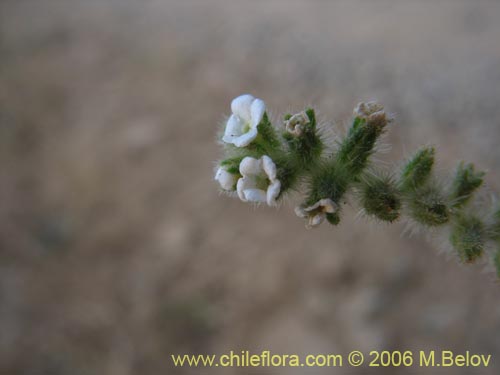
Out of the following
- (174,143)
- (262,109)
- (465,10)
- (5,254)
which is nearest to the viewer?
(262,109)

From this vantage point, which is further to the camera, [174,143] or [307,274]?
[174,143]

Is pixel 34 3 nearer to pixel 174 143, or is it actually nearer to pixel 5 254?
pixel 174 143

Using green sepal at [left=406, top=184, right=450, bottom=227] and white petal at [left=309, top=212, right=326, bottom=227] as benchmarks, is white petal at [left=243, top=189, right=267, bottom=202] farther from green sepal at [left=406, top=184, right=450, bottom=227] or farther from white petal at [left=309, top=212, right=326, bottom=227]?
green sepal at [left=406, top=184, right=450, bottom=227]

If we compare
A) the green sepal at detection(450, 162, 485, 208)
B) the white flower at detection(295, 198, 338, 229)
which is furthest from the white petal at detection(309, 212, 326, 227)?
the green sepal at detection(450, 162, 485, 208)

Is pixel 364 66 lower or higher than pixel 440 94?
higher

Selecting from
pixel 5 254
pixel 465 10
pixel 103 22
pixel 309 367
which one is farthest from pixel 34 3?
pixel 309 367

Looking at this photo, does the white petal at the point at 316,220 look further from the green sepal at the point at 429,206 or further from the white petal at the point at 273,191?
the green sepal at the point at 429,206
